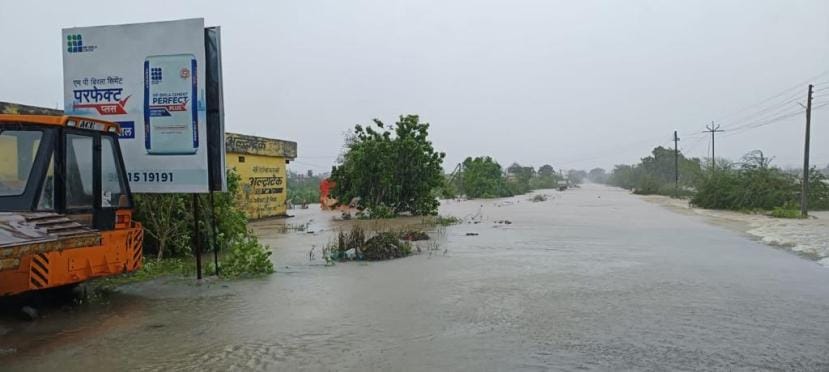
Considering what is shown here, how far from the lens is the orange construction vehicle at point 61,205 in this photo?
5820mm

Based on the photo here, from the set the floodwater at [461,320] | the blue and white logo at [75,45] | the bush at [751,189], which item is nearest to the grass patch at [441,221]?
the floodwater at [461,320]

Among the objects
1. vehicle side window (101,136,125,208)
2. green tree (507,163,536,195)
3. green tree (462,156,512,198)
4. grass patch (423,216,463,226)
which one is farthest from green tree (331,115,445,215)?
green tree (507,163,536,195)

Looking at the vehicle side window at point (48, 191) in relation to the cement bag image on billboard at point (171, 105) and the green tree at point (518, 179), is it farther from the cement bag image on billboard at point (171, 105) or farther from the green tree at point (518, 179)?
the green tree at point (518, 179)

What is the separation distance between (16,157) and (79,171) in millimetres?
694

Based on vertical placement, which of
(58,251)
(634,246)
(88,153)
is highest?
(88,153)

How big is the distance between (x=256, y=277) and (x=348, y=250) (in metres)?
2.84

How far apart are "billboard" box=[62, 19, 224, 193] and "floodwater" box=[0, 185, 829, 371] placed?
1.78 metres

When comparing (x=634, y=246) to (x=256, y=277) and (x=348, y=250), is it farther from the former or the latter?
(x=256, y=277)

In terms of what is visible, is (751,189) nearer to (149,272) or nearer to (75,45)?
(149,272)

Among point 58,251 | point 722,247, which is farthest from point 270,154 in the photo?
point 58,251

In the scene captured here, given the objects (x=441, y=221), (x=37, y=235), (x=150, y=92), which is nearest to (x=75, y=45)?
(x=150, y=92)

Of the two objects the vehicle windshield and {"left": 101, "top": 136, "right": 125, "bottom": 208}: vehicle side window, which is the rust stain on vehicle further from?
{"left": 101, "top": 136, "right": 125, "bottom": 208}: vehicle side window

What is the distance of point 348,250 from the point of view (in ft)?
40.5

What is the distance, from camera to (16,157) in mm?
6730
